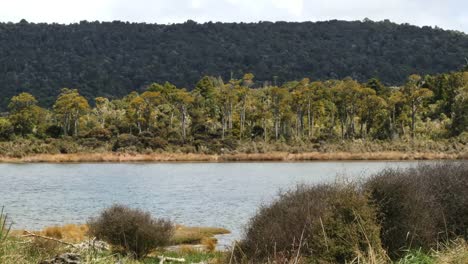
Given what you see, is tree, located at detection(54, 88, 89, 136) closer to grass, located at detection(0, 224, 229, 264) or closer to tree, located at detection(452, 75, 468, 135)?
tree, located at detection(452, 75, 468, 135)

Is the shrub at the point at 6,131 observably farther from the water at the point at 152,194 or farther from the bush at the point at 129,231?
the bush at the point at 129,231

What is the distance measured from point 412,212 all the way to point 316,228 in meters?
2.83

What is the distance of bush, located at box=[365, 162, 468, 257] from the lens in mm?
13734

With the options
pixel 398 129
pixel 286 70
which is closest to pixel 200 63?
pixel 286 70

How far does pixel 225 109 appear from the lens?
96.9 meters

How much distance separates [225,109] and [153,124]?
11188 mm

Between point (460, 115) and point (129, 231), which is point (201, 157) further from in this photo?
point (129, 231)

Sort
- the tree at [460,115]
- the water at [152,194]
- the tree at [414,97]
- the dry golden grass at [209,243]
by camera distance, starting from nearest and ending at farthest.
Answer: the dry golden grass at [209,243] < the water at [152,194] < the tree at [460,115] < the tree at [414,97]

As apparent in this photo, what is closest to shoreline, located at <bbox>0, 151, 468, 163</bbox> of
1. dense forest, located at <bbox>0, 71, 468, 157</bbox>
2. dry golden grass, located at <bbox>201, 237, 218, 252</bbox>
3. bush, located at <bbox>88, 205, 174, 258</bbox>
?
dense forest, located at <bbox>0, 71, 468, 157</bbox>

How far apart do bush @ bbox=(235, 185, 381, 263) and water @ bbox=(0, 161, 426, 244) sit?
5.33 m

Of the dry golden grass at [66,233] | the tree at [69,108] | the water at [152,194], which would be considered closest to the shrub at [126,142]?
the tree at [69,108]

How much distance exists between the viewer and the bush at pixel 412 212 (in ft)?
45.1

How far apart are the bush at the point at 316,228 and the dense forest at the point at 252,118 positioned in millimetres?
67896

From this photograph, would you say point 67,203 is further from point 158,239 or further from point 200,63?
point 200,63
